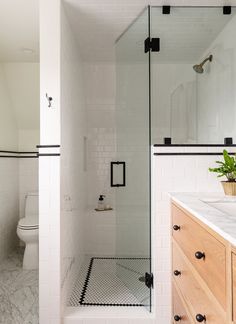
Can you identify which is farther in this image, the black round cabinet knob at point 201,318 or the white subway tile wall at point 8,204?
the white subway tile wall at point 8,204

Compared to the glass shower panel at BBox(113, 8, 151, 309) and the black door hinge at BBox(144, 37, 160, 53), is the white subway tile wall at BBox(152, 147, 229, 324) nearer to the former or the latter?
the glass shower panel at BBox(113, 8, 151, 309)

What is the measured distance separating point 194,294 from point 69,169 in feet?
4.32

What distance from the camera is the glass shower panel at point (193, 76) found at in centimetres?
195

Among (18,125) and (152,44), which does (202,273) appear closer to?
(152,44)

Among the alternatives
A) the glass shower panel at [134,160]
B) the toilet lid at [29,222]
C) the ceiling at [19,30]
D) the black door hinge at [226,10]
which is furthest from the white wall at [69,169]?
the black door hinge at [226,10]

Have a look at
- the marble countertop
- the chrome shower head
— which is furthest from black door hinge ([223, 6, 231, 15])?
the marble countertop

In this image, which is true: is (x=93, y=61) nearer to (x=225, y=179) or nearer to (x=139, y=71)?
(x=139, y=71)

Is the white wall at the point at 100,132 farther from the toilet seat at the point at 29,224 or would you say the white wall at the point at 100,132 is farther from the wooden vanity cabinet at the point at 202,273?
the wooden vanity cabinet at the point at 202,273

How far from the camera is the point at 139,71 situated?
221 cm

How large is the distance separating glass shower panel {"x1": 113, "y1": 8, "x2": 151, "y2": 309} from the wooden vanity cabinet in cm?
48

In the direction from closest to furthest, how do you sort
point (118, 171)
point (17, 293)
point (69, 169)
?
point (69, 169) < point (17, 293) < point (118, 171)

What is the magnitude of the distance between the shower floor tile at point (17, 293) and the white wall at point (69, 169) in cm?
34

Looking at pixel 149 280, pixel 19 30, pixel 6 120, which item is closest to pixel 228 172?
pixel 149 280

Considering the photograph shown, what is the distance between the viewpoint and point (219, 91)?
202 centimetres
